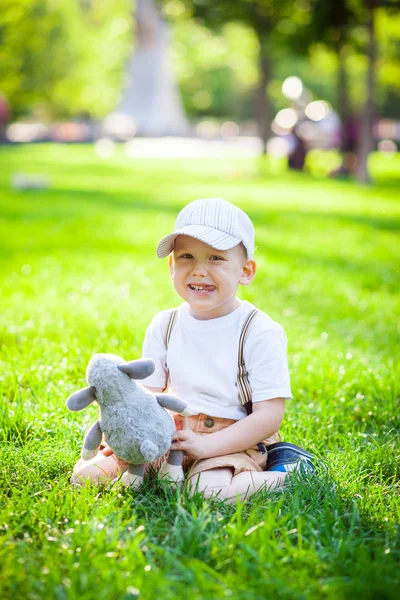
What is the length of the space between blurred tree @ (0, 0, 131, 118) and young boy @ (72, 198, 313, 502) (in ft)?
85.6

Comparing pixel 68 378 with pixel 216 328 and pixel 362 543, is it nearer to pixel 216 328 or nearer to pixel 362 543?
pixel 216 328

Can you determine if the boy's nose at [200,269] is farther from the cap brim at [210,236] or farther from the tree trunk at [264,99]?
the tree trunk at [264,99]

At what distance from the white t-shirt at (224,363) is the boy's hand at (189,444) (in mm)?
132

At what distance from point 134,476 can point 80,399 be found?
0.35m

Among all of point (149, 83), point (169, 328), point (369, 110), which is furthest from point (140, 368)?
point (149, 83)

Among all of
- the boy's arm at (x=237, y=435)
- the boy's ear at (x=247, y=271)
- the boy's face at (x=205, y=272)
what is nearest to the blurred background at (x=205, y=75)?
the boy's ear at (x=247, y=271)

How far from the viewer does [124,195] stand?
12.7 metres

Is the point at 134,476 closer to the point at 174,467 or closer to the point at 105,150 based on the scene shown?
the point at 174,467

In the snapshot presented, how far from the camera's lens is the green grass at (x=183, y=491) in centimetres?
190

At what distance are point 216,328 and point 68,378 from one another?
1.16 metres

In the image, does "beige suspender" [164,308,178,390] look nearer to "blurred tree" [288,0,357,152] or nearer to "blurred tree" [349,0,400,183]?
"blurred tree" [349,0,400,183]

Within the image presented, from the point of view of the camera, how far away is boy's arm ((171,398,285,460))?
2.47 metres

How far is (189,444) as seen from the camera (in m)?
2.47

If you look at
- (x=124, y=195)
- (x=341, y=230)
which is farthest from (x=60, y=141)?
(x=341, y=230)
